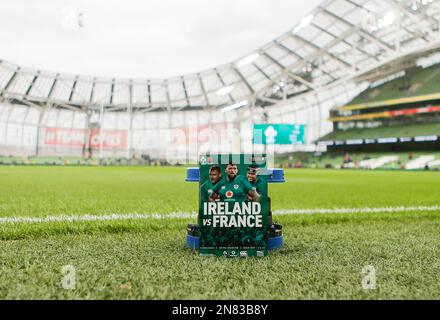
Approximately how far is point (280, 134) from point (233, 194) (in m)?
44.2

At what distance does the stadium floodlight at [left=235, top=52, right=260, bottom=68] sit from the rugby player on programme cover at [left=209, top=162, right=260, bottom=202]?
3832cm

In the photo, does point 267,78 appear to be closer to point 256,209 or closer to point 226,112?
point 226,112

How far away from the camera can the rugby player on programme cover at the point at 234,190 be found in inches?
78.9

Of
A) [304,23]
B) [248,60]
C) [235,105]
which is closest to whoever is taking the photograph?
[304,23]

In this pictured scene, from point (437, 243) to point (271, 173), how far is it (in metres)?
1.29

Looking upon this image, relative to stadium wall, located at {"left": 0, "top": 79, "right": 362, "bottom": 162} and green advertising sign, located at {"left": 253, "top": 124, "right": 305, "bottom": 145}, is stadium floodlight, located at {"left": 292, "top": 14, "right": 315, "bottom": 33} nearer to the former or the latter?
stadium wall, located at {"left": 0, "top": 79, "right": 362, "bottom": 162}

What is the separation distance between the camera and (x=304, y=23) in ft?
106

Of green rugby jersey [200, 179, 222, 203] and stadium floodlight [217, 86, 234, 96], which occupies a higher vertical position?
stadium floodlight [217, 86, 234, 96]

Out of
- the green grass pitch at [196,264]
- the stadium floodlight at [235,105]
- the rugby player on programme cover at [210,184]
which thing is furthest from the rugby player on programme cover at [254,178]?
the stadium floodlight at [235,105]

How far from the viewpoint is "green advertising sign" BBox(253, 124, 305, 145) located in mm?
45281

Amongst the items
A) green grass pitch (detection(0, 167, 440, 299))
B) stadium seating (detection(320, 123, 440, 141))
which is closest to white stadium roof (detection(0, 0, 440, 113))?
stadium seating (detection(320, 123, 440, 141))

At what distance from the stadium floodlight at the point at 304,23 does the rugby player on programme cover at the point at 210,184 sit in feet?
105

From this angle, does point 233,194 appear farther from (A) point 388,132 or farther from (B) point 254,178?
(A) point 388,132

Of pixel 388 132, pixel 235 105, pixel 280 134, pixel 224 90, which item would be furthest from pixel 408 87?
pixel 224 90
